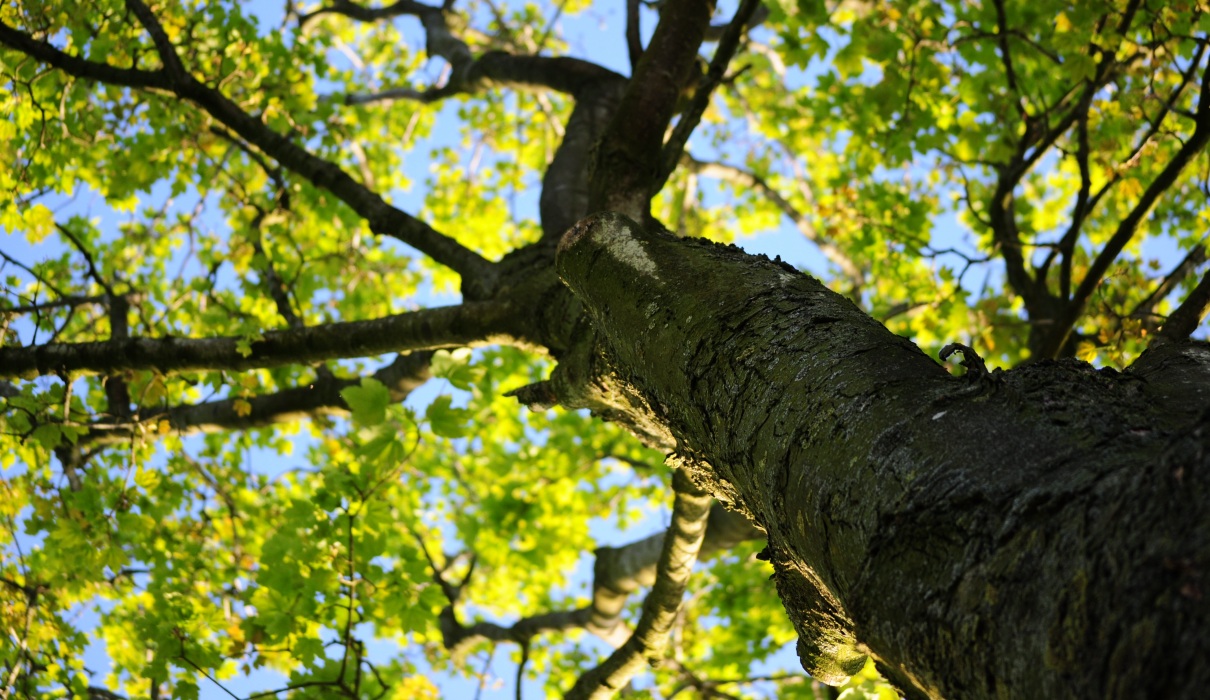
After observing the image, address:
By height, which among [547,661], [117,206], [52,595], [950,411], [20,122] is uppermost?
[117,206]

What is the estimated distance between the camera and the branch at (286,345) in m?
2.87

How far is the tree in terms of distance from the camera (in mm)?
956

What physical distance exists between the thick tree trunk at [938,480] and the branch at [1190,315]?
1363 mm

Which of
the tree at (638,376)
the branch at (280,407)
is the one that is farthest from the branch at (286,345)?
the branch at (280,407)

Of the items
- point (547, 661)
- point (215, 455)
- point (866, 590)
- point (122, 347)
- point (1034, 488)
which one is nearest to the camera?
point (1034, 488)

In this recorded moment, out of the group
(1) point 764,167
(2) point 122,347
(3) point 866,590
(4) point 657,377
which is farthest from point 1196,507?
(1) point 764,167

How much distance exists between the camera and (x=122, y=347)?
10.7ft

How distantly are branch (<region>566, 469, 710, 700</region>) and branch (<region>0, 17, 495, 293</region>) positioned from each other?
111 cm

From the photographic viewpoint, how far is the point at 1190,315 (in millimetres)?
2586

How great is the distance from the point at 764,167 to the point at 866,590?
971 centimetres

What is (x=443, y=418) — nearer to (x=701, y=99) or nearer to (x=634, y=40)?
(x=701, y=99)

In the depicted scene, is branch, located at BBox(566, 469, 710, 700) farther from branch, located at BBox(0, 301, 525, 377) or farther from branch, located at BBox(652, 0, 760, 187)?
branch, located at BBox(652, 0, 760, 187)

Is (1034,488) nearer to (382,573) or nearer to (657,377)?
(657,377)

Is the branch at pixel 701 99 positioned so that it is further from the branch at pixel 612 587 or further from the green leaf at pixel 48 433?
the green leaf at pixel 48 433
